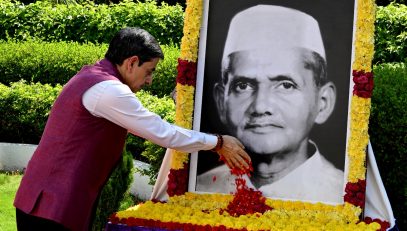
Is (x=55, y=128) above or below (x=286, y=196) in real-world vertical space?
above

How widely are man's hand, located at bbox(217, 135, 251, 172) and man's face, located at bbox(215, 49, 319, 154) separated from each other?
87mm

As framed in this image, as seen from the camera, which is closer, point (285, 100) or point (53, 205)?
point (53, 205)

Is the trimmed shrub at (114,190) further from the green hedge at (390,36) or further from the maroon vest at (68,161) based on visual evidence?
the green hedge at (390,36)

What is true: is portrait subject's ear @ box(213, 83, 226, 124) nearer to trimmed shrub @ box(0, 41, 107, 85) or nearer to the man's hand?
the man's hand

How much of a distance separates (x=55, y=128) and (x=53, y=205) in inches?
15.2

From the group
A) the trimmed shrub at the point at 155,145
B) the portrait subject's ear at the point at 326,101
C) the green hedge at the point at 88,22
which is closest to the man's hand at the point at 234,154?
the portrait subject's ear at the point at 326,101

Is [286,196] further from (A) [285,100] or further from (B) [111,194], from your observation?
(B) [111,194]

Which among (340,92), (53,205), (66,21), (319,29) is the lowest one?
(66,21)

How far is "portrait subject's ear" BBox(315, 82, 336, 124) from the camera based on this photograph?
4.27 m

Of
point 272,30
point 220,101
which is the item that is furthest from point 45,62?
point 272,30

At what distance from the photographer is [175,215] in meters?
4.17

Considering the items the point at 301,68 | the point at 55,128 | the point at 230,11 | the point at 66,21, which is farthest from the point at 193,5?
the point at 66,21

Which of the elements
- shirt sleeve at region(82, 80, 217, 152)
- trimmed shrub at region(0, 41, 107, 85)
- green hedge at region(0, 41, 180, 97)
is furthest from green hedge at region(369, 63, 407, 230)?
trimmed shrub at region(0, 41, 107, 85)

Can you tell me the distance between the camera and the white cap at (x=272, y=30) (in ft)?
14.2
